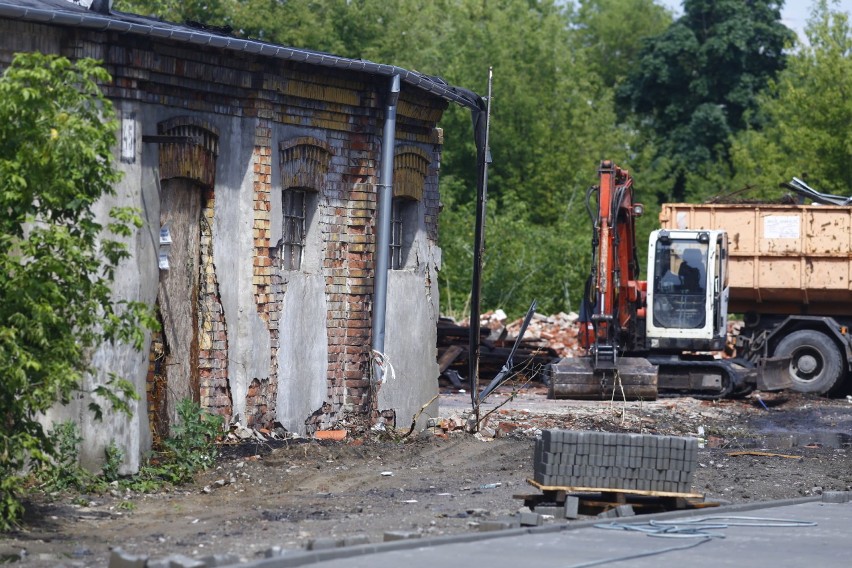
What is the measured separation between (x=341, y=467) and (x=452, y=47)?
40577 millimetres

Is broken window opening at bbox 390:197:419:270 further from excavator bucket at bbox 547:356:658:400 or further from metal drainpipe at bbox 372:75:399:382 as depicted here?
excavator bucket at bbox 547:356:658:400

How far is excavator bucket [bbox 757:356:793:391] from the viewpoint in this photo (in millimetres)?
24641

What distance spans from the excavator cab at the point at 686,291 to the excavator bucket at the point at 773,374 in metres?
0.99

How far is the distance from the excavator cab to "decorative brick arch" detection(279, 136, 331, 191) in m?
9.50

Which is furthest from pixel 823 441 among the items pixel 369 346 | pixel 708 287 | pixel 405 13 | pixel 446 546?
pixel 405 13

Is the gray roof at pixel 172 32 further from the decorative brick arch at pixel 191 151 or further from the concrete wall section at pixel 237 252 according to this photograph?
the concrete wall section at pixel 237 252

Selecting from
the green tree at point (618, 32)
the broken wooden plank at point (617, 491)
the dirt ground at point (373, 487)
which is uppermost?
the green tree at point (618, 32)

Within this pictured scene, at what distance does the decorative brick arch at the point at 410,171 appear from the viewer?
16.9 metres

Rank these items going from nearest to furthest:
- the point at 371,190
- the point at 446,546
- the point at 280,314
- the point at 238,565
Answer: the point at 238,565 → the point at 446,546 → the point at 280,314 → the point at 371,190

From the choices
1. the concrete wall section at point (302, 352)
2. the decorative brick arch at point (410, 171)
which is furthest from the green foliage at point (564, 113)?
the concrete wall section at point (302, 352)

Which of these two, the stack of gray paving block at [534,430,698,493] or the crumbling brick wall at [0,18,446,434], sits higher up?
the crumbling brick wall at [0,18,446,434]

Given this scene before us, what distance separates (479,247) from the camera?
18031 mm

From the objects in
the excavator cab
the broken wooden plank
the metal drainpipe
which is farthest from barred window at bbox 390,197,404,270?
the excavator cab

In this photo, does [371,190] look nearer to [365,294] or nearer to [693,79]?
[365,294]
